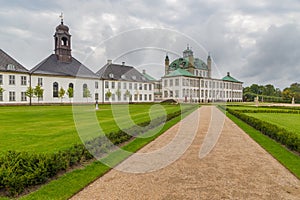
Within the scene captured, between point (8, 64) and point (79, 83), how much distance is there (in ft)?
43.0

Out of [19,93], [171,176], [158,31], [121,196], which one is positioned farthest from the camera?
[19,93]

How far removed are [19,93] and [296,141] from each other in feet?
135

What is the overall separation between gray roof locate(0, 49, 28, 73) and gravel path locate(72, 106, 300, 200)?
38558 mm

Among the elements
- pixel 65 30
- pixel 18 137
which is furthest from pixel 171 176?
pixel 65 30

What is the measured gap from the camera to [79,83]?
158 ft

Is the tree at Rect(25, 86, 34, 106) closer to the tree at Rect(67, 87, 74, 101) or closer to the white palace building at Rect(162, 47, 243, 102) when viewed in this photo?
the tree at Rect(67, 87, 74, 101)

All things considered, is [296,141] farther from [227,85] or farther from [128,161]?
[227,85]

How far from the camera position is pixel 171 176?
19.1ft

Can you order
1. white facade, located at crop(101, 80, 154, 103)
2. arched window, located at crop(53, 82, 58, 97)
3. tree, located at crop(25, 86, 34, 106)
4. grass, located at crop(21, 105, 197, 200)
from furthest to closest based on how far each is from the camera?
1. white facade, located at crop(101, 80, 154, 103)
2. arched window, located at crop(53, 82, 58, 97)
3. tree, located at crop(25, 86, 34, 106)
4. grass, located at crop(21, 105, 197, 200)

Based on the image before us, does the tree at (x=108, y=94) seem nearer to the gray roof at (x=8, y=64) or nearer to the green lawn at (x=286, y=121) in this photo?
the gray roof at (x=8, y=64)

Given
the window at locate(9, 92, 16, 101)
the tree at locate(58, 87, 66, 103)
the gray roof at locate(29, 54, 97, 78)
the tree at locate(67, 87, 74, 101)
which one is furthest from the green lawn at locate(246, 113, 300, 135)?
the window at locate(9, 92, 16, 101)

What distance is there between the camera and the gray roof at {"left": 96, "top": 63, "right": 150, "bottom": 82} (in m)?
53.6

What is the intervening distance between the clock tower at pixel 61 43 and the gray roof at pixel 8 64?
8214mm

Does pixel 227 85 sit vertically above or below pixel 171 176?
above
